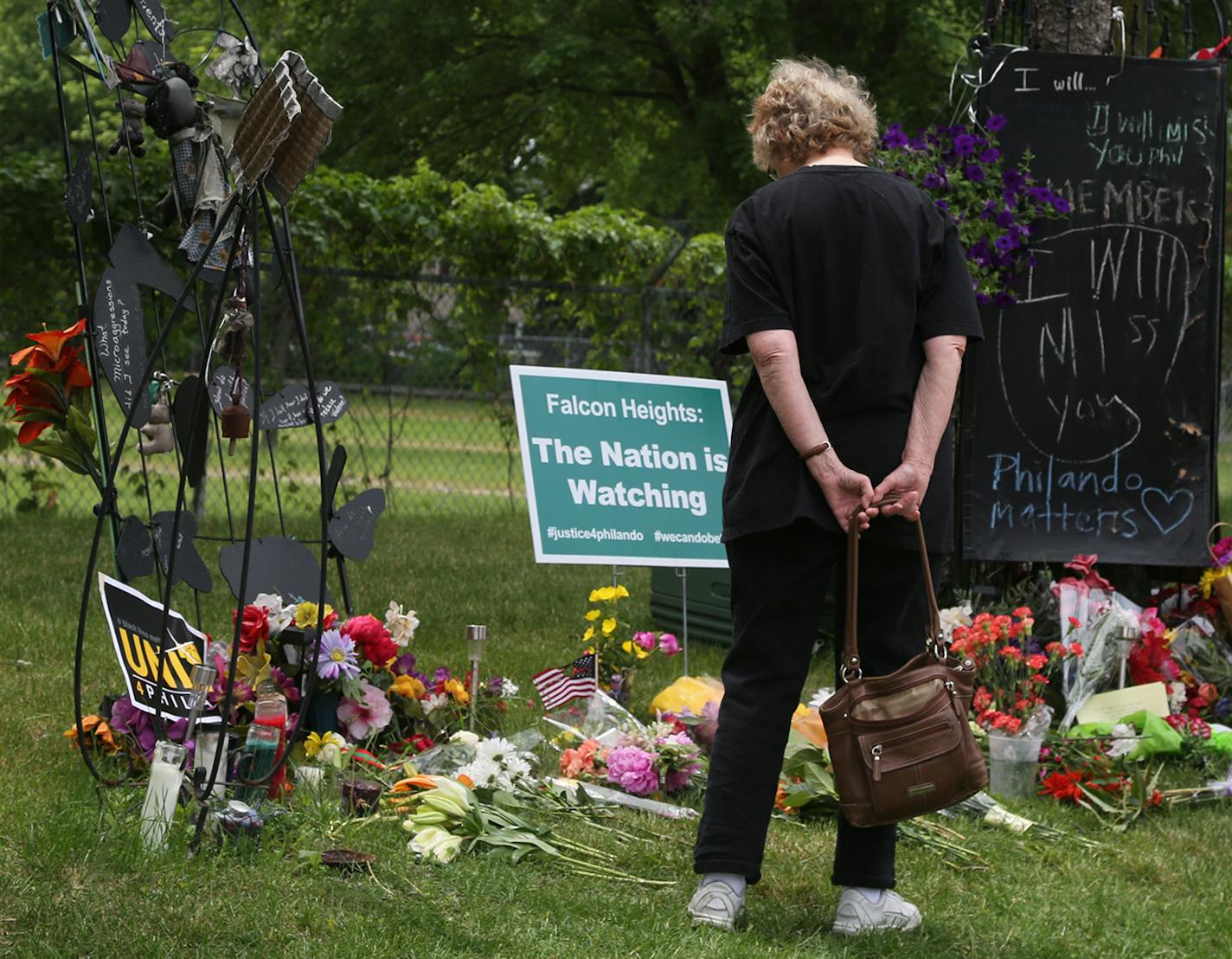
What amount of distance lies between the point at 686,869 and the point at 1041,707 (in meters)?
1.57

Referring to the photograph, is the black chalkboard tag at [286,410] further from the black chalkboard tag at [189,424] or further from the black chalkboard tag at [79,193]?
the black chalkboard tag at [79,193]

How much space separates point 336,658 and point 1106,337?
309cm

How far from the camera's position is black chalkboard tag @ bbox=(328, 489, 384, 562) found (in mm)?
3822

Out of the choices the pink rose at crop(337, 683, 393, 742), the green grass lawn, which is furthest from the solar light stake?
the green grass lawn

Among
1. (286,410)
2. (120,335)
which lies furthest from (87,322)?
(286,410)

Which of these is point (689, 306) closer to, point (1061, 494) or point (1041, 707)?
→ point (1061, 494)

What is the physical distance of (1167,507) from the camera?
17.4 ft

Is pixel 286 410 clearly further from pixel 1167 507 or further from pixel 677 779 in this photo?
pixel 1167 507

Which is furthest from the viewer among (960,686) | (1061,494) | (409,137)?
(409,137)

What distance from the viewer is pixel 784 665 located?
2.95m

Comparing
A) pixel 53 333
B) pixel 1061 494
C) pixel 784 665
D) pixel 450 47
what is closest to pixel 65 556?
pixel 53 333

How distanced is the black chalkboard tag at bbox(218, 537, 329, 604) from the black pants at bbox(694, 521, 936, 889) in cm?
139

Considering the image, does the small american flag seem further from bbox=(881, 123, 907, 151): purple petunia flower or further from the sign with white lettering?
bbox=(881, 123, 907, 151): purple petunia flower

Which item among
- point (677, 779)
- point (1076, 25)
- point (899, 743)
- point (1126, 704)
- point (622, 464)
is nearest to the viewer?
point (899, 743)
